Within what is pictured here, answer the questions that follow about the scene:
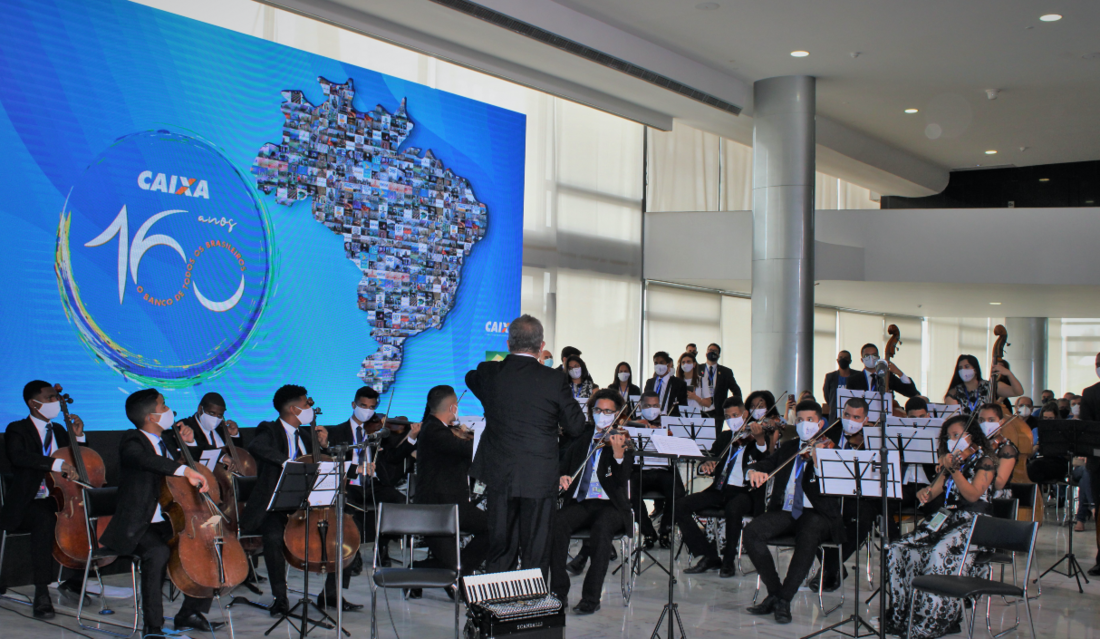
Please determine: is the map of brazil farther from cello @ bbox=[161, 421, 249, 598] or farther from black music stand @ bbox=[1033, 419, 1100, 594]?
black music stand @ bbox=[1033, 419, 1100, 594]

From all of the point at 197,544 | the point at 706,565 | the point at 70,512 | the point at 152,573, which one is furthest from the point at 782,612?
the point at 70,512

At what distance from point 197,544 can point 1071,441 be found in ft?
19.7

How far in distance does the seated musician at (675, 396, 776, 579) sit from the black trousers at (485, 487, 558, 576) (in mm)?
2086

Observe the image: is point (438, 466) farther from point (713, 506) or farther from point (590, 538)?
point (713, 506)

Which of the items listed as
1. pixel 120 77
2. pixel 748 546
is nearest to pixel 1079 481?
pixel 748 546

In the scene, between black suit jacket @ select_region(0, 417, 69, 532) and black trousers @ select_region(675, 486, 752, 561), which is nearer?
black suit jacket @ select_region(0, 417, 69, 532)

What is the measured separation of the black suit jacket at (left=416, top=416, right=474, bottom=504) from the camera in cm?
526

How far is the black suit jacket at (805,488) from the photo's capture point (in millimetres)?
5484

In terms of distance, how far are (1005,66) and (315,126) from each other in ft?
25.3

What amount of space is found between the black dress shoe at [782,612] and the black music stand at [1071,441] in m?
2.32

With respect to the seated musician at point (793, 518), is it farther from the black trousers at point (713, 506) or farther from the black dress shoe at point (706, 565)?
→ the black dress shoe at point (706, 565)

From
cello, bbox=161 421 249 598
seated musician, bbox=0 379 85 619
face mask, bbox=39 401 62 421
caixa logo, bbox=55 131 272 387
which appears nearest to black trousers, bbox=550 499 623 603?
cello, bbox=161 421 249 598

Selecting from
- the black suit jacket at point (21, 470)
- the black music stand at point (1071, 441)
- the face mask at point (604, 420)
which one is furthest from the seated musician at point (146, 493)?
the black music stand at point (1071, 441)

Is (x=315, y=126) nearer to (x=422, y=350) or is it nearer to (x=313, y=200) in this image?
(x=313, y=200)
